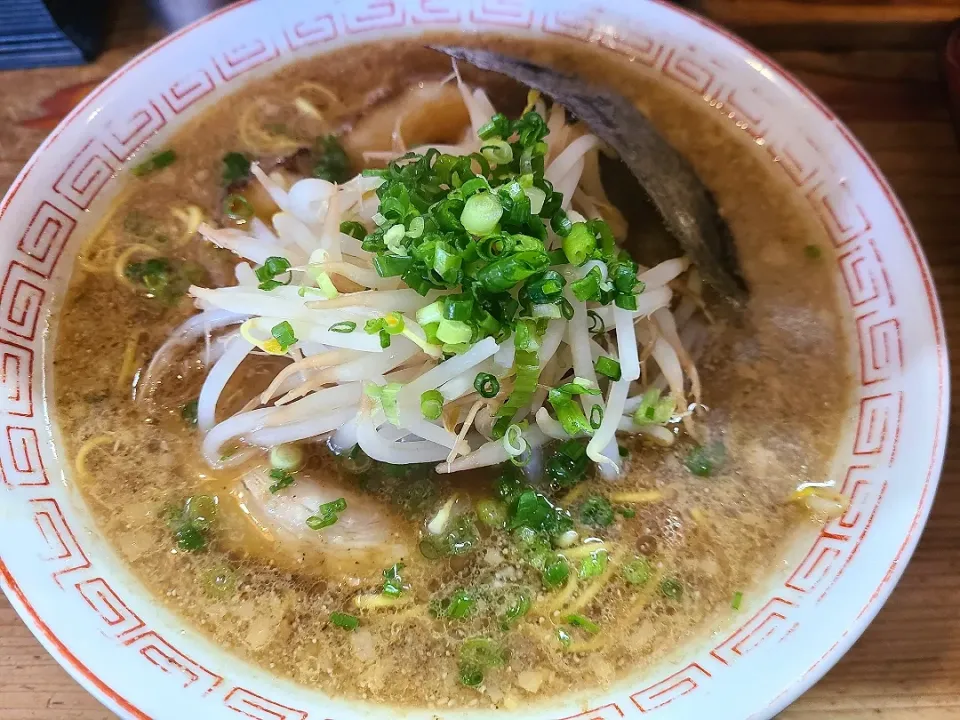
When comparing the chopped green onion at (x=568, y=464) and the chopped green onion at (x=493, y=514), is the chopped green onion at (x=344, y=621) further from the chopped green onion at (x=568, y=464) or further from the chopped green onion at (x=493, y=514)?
the chopped green onion at (x=568, y=464)

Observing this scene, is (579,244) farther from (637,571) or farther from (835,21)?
(835,21)

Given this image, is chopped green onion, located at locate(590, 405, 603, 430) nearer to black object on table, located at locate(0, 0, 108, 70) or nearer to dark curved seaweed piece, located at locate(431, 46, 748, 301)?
dark curved seaweed piece, located at locate(431, 46, 748, 301)

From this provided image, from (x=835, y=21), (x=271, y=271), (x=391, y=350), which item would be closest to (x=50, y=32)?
(x=271, y=271)

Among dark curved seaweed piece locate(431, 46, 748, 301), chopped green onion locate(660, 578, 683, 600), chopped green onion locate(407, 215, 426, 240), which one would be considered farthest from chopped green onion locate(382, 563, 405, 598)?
dark curved seaweed piece locate(431, 46, 748, 301)

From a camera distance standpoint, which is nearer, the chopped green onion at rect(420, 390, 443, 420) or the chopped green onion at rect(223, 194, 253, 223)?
the chopped green onion at rect(420, 390, 443, 420)

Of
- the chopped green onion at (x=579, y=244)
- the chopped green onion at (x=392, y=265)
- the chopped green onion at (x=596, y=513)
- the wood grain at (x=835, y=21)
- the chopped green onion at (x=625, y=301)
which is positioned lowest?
the chopped green onion at (x=596, y=513)

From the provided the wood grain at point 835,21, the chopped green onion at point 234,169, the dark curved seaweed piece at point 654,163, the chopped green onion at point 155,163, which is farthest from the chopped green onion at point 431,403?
the wood grain at point 835,21
